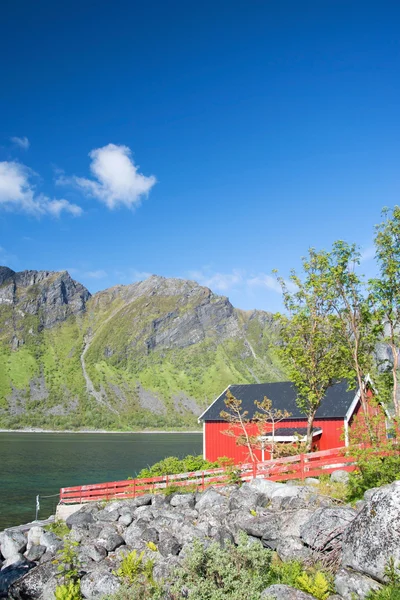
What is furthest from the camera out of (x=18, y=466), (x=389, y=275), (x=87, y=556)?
(x=18, y=466)

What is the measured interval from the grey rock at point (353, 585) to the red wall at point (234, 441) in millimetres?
18231

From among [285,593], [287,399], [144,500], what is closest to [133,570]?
[285,593]

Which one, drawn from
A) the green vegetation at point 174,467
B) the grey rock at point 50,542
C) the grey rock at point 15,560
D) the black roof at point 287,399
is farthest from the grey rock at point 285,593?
the black roof at point 287,399

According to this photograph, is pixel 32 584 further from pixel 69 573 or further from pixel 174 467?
pixel 174 467

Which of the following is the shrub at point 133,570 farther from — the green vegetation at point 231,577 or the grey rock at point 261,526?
the grey rock at point 261,526

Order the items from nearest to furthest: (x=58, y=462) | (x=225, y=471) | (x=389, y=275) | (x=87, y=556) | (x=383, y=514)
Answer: (x=383, y=514), (x=87, y=556), (x=389, y=275), (x=225, y=471), (x=58, y=462)

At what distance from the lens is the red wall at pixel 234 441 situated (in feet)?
99.8

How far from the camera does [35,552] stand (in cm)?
1923

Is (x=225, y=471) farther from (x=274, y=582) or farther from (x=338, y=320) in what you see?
(x=274, y=582)

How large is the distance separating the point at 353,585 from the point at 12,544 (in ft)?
51.4

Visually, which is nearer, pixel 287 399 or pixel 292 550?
pixel 292 550

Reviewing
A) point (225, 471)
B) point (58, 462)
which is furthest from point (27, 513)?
point (58, 462)

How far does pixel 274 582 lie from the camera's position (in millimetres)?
11250

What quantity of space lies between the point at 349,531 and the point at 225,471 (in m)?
13.6
